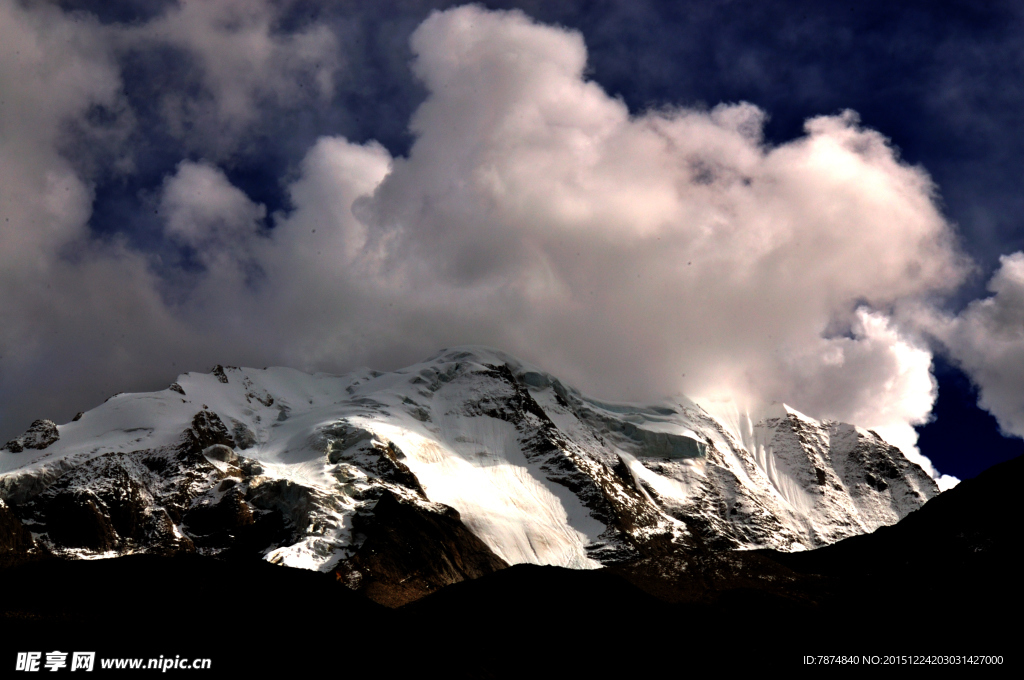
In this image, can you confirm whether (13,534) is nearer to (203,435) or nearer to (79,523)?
(79,523)

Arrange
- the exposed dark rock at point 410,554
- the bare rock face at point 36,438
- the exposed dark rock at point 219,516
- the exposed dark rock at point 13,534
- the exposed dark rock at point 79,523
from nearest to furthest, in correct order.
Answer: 1. the exposed dark rock at point 13,534
2. the exposed dark rock at point 410,554
3. the exposed dark rock at point 79,523
4. the exposed dark rock at point 219,516
5. the bare rock face at point 36,438

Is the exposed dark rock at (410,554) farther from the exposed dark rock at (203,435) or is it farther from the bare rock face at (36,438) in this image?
the bare rock face at (36,438)

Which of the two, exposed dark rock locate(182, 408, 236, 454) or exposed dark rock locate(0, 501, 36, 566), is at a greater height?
exposed dark rock locate(182, 408, 236, 454)

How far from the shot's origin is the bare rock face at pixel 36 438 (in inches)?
6506

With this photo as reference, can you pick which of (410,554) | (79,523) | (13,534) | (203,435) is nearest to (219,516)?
(79,523)

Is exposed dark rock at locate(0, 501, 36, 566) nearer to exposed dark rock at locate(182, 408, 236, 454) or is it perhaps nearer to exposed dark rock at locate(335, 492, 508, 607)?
exposed dark rock at locate(182, 408, 236, 454)

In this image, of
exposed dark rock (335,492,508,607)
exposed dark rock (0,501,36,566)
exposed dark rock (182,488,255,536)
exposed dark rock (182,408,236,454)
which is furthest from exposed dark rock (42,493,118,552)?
exposed dark rock (335,492,508,607)

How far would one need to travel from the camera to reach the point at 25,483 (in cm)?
14038

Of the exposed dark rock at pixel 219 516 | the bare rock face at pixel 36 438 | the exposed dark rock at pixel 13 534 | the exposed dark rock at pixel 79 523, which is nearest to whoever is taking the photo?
the exposed dark rock at pixel 13 534

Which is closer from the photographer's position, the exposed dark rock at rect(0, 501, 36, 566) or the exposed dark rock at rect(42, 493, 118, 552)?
the exposed dark rock at rect(0, 501, 36, 566)

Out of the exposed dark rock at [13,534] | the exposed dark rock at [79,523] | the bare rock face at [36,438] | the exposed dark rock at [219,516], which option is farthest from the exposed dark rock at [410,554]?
the bare rock face at [36,438]

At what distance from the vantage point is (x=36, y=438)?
6663 inches

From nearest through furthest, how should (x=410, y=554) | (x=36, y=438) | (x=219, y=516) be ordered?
(x=410, y=554) < (x=219, y=516) < (x=36, y=438)

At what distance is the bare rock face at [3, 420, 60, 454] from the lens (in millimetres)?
165250
